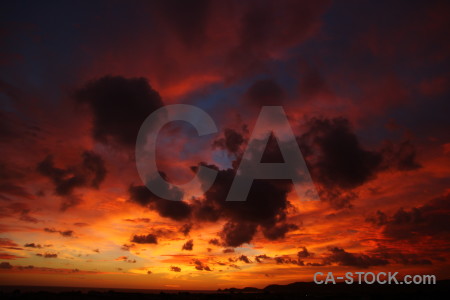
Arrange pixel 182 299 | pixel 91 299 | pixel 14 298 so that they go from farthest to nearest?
pixel 182 299
pixel 91 299
pixel 14 298

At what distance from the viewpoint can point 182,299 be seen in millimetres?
87500

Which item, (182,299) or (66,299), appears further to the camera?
(182,299)

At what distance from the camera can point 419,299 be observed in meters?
91.4

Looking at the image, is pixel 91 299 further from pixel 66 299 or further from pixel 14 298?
pixel 14 298

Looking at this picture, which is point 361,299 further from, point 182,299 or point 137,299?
point 137,299

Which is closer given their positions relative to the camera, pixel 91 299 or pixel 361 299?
pixel 91 299

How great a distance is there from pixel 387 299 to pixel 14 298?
90.6 meters

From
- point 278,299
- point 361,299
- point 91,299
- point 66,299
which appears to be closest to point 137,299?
point 91,299

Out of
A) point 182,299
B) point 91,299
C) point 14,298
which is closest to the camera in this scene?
point 14,298

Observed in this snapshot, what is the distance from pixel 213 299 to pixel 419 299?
185 feet

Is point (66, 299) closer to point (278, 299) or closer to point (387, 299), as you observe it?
point (278, 299)

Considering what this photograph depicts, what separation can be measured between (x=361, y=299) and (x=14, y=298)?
84183 millimetres

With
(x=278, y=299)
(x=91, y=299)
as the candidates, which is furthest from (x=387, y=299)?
(x=91, y=299)

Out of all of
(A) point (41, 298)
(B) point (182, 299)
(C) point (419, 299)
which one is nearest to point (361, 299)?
(C) point (419, 299)
